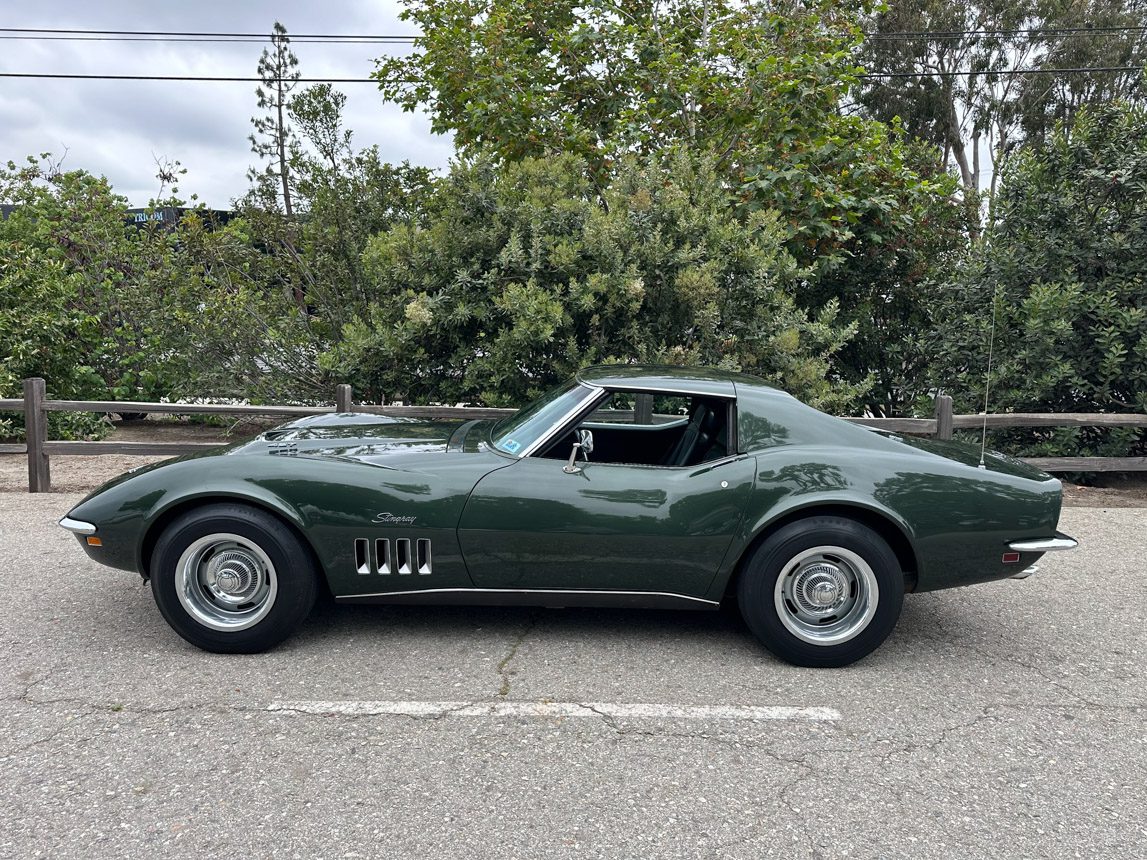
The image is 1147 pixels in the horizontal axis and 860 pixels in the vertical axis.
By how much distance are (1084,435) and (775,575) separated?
6583 mm

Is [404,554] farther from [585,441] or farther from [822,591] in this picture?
[822,591]

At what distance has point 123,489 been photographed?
3.83 metres

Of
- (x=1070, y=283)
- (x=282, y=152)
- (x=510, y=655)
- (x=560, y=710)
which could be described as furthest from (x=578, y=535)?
(x=282, y=152)

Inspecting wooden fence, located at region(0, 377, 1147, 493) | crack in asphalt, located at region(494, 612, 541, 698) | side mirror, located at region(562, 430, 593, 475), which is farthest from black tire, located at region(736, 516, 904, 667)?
wooden fence, located at region(0, 377, 1147, 493)

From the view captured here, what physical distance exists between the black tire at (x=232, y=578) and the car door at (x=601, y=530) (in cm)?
77

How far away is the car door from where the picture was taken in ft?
12.3

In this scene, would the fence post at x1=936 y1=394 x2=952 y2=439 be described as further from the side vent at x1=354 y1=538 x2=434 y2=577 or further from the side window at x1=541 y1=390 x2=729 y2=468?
the side vent at x1=354 y1=538 x2=434 y2=577

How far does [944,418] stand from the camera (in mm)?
7422

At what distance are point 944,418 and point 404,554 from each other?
17.7 ft

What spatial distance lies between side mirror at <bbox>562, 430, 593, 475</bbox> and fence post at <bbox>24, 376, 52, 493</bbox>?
561cm

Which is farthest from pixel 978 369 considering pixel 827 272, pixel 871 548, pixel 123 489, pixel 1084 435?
pixel 123 489

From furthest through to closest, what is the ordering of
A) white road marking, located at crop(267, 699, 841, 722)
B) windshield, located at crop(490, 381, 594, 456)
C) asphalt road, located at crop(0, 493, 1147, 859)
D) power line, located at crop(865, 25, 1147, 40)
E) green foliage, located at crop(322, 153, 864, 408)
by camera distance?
power line, located at crop(865, 25, 1147, 40), green foliage, located at crop(322, 153, 864, 408), windshield, located at crop(490, 381, 594, 456), white road marking, located at crop(267, 699, 841, 722), asphalt road, located at crop(0, 493, 1147, 859)

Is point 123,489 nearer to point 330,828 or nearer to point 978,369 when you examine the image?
point 330,828

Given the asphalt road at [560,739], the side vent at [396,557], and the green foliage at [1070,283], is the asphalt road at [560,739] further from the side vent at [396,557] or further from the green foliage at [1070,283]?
the green foliage at [1070,283]
